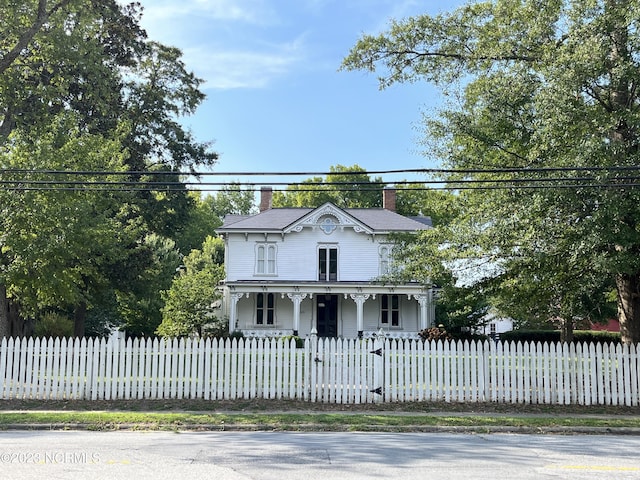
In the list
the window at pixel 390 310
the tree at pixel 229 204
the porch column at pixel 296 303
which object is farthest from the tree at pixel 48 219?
the tree at pixel 229 204

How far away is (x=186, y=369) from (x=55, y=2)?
13918mm

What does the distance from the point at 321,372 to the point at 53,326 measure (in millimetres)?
19418

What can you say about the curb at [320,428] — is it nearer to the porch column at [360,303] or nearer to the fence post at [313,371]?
the fence post at [313,371]

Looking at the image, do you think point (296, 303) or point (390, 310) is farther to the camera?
point (390, 310)

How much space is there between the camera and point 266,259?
103ft

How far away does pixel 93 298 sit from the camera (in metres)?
24.4

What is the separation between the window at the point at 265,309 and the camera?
32.1m

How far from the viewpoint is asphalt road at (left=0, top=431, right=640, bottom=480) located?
6.51 m

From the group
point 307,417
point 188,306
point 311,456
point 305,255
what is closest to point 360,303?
point 305,255

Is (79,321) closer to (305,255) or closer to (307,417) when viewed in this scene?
(305,255)

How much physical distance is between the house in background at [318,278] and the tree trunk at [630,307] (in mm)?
15798

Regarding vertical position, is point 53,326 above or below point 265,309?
below

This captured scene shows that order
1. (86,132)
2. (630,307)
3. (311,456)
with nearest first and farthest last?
(311,456) → (630,307) → (86,132)

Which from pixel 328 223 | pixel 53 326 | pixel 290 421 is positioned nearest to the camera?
pixel 290 421
